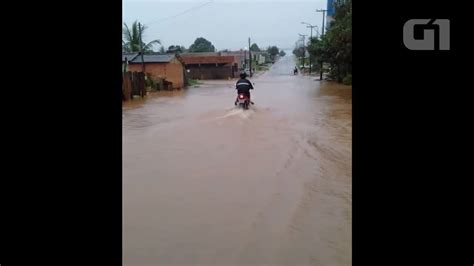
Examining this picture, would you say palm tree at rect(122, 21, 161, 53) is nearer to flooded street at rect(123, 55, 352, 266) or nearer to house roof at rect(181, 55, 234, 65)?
house roof at rect(181, 55, 234, 65)

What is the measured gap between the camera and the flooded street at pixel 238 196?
4.07 metres

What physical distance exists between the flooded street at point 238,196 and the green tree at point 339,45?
16.8 meters

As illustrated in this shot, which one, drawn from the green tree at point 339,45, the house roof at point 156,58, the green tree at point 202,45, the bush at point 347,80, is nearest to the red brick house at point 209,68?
the green tree at point 339,45

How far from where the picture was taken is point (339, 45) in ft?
92.9

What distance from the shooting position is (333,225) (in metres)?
4.69

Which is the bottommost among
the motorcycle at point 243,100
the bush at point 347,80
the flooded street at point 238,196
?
the flooded street at point 238,196

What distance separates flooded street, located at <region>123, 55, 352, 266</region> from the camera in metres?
4.07

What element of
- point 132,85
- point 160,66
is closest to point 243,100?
point 132,85

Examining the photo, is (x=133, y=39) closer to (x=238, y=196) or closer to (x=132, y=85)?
(x=132, y=85)

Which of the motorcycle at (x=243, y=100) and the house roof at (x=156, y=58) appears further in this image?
the house roof at (x=156, y=58)

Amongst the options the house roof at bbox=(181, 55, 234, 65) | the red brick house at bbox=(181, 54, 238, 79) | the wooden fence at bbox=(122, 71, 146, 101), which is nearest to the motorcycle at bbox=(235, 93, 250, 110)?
the wooden fence at bbox=(122, 71, 146, 101)
